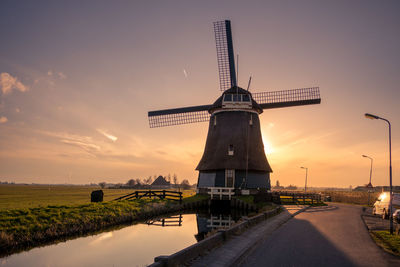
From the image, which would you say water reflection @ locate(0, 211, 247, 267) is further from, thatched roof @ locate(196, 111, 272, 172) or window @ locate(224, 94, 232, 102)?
window @ locate(224, 94, 232, 102)

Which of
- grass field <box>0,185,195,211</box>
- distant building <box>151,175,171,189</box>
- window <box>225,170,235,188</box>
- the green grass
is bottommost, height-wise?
distant building <box>151,175,171,189</box>

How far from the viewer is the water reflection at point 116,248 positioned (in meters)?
12.2

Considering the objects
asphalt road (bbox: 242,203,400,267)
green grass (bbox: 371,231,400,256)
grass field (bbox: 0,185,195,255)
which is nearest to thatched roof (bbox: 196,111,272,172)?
grass field (bbox: 0,185,195,255)

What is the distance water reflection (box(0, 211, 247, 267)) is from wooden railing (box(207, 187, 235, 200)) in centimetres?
1200

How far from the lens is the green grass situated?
1174 centimetres

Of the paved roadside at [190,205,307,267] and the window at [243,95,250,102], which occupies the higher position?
the window at [243,95,250,102]

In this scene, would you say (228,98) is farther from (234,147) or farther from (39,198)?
(39,198)

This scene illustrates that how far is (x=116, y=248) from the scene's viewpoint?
14430 mm

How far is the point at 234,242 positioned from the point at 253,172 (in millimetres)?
22628

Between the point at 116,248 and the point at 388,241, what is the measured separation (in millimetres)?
12532

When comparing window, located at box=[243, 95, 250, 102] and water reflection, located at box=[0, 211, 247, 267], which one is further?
window, located at box=[243, 95, 250, 102]

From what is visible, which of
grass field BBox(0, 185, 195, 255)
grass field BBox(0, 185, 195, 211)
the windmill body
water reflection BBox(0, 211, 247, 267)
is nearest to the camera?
water reflection BBox(0, 211, 247, 267)

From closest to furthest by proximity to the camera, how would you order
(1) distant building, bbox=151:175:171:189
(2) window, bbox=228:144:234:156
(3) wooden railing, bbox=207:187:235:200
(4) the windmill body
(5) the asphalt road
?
(5) the asphalt road, (3) wooden railing, bbox=207:187:235:200, (4) the windmill body, (2) window, bbox=228:144:234:156, (1) distant building, bbox=151:175:171:189

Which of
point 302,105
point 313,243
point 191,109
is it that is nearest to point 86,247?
point 313,243
